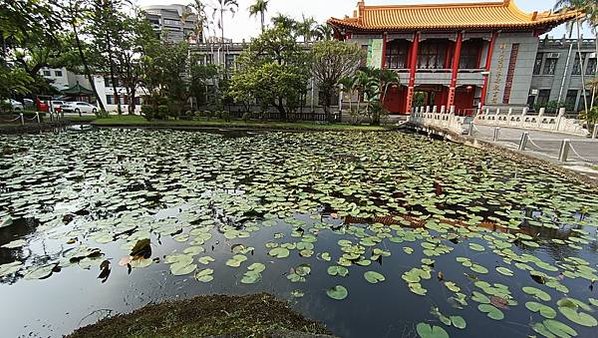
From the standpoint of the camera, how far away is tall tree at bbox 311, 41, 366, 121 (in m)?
17.8

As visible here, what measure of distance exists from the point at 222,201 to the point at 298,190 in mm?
1365

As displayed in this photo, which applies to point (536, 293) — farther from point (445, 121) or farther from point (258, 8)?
point (258, 8)

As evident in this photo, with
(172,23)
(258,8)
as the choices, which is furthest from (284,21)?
(172,23)

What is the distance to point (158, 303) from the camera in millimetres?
2340

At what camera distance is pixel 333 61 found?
60.6 ft

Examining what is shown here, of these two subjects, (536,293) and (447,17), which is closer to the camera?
(536,293)

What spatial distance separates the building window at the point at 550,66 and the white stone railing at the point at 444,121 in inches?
500

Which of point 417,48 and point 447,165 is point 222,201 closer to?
point 447,165

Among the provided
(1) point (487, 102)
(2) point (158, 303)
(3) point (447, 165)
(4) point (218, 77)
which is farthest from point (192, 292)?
(1) point (487, 102)

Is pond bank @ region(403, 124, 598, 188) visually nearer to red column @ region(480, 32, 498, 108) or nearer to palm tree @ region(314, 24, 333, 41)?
red column @ region(480, 32, 498, 108)

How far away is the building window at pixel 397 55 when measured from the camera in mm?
23062

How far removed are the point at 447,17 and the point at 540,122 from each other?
11460 millimetres

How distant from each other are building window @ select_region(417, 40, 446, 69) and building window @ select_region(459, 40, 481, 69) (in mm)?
1451

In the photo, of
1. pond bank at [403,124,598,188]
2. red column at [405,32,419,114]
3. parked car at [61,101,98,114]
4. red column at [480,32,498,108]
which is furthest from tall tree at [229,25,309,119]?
parked car at [61,101,98,114]
